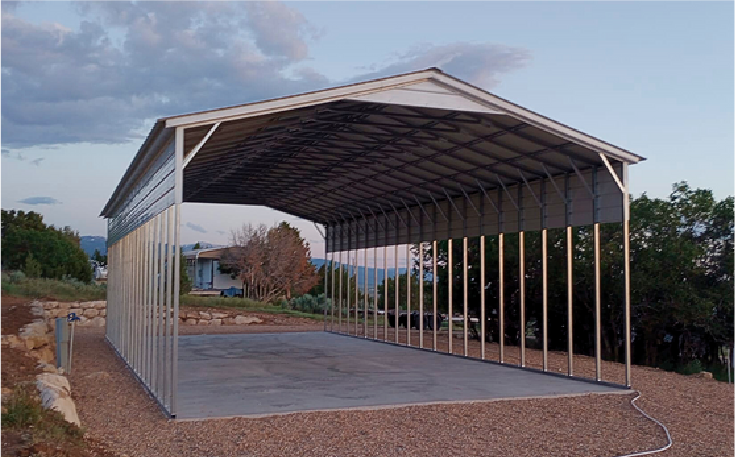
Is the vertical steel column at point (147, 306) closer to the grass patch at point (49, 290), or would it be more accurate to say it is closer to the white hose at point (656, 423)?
the white hose at point (656, 423)

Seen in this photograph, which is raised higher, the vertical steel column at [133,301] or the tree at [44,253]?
the tree at [44,253]

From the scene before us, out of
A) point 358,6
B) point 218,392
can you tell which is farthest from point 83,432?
point 358,6

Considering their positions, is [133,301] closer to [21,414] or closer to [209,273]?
[21,414]

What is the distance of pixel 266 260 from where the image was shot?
1797 inches

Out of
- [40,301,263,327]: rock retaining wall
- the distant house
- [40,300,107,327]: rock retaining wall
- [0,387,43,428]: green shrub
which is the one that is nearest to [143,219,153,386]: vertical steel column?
[0,387,43,428]: green shrub

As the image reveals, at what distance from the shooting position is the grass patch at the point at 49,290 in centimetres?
2856

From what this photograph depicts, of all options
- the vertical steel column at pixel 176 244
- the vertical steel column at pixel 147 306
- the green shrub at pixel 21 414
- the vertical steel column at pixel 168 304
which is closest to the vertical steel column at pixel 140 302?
the vertical steel column at pixel 147 306

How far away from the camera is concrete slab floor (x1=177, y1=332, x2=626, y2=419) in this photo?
10.3 metres

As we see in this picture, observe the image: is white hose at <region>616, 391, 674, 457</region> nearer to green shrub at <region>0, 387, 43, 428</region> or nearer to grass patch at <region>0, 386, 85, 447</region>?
grass patch at <region>0, 386, 85, 447</region>

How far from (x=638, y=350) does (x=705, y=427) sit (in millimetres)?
14495

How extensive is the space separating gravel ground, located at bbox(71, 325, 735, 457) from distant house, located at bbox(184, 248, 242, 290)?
44430mm

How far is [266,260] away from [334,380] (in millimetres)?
33359

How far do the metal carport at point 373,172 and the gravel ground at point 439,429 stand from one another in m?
0.80

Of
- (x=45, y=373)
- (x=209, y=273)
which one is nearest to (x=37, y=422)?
(x=45, y=373)
